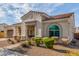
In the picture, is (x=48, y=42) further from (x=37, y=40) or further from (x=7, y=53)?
(x=7, y=53)

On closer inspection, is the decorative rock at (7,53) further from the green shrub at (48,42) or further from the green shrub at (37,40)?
the green shrub at (48,42)

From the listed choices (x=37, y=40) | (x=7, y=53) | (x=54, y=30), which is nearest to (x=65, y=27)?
(x=54, y=30)

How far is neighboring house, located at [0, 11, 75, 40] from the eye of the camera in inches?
127

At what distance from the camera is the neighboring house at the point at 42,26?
127 inches

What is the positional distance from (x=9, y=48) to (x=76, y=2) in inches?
57.2

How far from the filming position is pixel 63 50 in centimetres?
321

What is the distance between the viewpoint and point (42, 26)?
10.9 ft

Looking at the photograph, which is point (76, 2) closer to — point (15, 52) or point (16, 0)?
point (16, 0)

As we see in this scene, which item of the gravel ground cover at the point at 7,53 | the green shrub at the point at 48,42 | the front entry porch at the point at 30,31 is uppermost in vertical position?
the front entry porch at the point at 30,31

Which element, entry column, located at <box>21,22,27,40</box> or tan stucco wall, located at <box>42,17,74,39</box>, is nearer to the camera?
tan stucco wall, located at <box>42,17,74,39</box>

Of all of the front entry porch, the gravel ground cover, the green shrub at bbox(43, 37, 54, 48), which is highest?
the front entry porch

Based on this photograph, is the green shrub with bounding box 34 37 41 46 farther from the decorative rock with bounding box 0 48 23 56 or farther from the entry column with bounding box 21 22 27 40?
the decorative rock with bounding box 0 48 23 56

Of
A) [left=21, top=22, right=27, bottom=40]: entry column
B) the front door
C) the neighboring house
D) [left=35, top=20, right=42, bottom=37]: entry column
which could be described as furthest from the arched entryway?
[left=21, top=22, right=27, bottom=40]: entry column

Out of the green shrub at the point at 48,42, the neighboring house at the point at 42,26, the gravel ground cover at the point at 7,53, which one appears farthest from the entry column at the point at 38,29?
the gravel ground cover at the point at 7,53
